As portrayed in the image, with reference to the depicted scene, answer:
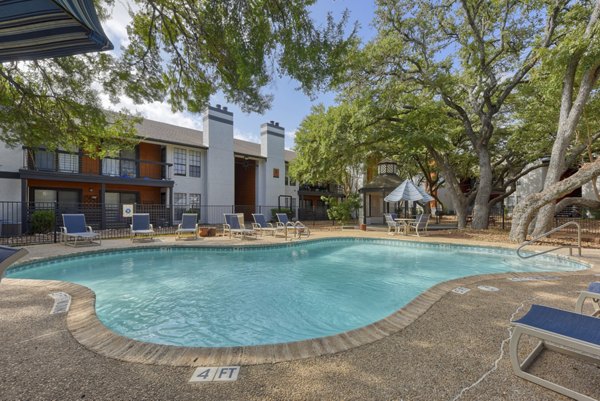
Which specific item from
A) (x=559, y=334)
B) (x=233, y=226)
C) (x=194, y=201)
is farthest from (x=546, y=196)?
(x=194, y=201)

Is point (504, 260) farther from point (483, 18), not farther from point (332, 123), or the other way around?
point (483, 18)

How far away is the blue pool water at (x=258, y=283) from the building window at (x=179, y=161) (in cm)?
1019

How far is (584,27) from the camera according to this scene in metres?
9.64

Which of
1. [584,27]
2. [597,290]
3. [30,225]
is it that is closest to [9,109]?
[30,225]

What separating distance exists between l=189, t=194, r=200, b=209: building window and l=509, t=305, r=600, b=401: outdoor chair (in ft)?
66.4

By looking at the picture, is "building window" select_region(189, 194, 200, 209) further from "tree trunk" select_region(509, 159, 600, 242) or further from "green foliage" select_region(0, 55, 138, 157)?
"tree trunk" select_region(509, 159, 600, 242)

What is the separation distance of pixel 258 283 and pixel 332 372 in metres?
4.88

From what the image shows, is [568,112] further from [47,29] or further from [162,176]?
[162,176]

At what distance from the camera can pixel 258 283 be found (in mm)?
7168

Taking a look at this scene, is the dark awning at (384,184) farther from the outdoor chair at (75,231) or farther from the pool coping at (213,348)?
the pool coping at (213,348)

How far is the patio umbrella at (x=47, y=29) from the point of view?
275 cm

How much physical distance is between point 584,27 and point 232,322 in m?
14.6

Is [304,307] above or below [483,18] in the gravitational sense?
below

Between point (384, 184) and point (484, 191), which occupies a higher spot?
point (384, 184)
